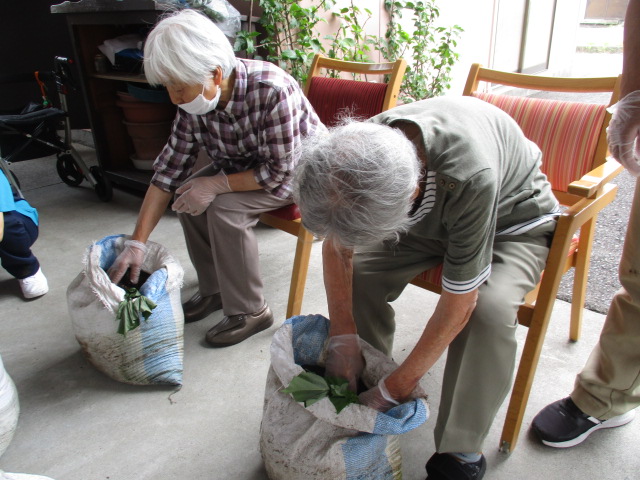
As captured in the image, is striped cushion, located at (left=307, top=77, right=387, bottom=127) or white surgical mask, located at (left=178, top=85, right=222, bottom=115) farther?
striped cushion, located at (left=307, top=77, right=387, bottom=127)

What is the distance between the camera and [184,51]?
4.81ft

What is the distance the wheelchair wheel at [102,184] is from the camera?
3162 millimetres

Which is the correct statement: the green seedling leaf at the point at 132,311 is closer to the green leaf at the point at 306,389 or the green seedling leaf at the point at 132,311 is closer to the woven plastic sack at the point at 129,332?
the woven plastic sack at the point at 129,332

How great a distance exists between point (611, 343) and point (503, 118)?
65 cm

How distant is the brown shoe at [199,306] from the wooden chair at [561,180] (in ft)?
3.04

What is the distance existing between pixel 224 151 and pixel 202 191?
188mm

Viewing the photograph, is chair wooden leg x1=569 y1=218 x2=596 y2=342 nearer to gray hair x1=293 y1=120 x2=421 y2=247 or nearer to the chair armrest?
the chair armrest

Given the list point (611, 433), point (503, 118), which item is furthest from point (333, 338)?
point (611, 433)

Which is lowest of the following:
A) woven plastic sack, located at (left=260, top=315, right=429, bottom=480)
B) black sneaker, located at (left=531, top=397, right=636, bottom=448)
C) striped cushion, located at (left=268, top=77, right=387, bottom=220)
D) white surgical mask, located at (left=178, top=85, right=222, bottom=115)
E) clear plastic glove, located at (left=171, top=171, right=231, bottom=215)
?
black sneaker, located at (left=531, top=397, right=636, bottom=448)

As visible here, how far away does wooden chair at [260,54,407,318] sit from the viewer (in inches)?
69.7

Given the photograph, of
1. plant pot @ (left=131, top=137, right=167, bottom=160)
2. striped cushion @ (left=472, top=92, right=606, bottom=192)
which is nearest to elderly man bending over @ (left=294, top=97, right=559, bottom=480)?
striped cushion @ (left=472, top=92, right=606, bottom=192)

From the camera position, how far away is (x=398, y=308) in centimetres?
202

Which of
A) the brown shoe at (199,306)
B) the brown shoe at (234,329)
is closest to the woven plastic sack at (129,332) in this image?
the brown shoe at (234,329)

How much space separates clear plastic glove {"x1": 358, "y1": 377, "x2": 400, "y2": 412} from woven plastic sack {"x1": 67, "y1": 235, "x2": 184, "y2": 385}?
737mm
